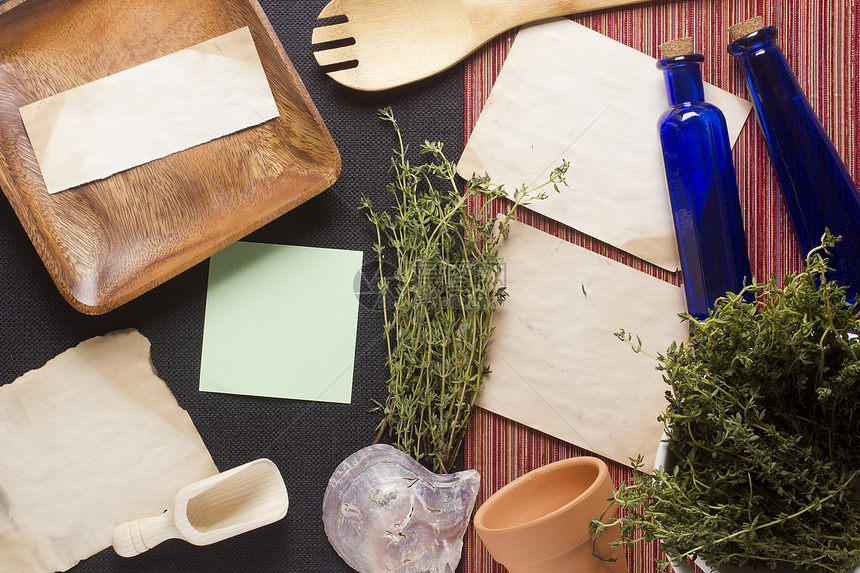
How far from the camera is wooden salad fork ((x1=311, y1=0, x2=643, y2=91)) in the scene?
0.72 meters

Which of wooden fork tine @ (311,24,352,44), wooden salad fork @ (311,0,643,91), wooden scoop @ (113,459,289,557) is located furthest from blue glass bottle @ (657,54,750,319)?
wooden scoop @ (113,459,289,557)

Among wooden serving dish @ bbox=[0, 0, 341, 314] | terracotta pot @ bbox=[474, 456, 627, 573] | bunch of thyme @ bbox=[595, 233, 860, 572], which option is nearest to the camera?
bunch of thyme @ bbox=[595, 233, 860, 572]

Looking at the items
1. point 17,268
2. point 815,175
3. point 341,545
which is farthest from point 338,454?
point 815,175

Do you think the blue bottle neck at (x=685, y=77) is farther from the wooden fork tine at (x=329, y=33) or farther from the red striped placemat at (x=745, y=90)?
the wooden fork tine at (x=329, y=33)

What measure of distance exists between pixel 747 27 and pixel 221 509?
840 millimetres

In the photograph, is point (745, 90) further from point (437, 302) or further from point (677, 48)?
point (437, 302)

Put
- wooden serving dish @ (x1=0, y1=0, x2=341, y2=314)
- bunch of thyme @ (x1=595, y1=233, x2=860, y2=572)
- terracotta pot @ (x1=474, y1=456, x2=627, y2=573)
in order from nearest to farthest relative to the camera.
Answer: bunch of thyme @ (x1=595, y1=233, x2=860, y2=572)
terracotta pot @ (x1=474, y1=456, x2=627, y2=573)
wooden serving dish @ (x1=0, y1=0, x2=341, y2=314)

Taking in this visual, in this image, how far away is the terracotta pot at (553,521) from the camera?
1.84 ft

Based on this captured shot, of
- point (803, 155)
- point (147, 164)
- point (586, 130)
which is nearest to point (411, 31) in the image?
point (586, 130)

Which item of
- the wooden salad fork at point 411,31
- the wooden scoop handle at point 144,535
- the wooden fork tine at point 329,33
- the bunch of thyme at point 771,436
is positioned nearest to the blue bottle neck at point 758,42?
the wooden salad fork at point 411,31

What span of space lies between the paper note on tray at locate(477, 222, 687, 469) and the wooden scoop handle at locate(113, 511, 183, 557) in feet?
1.27

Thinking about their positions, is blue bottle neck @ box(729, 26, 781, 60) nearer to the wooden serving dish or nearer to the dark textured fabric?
the dark textured fabric

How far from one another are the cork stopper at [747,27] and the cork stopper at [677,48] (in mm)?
57

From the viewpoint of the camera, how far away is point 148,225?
704mm
